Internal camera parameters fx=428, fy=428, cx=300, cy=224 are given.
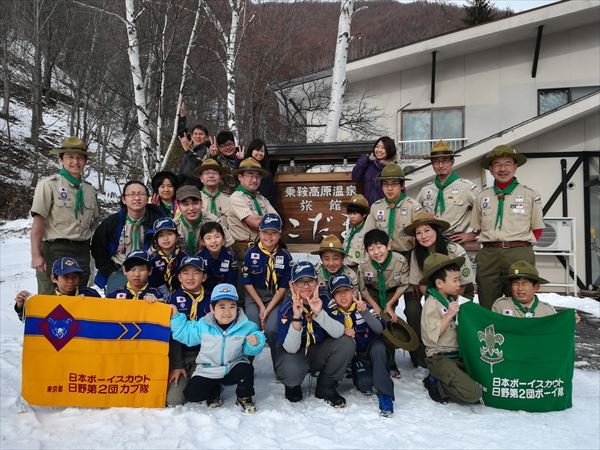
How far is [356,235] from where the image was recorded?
5168 millimetres

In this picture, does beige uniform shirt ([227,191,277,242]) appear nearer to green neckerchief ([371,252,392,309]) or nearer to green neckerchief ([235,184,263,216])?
green neckerchief ([235,184,263,216])

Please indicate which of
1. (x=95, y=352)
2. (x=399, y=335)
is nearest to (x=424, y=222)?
(x=399, y=335)

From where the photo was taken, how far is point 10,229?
1659cm

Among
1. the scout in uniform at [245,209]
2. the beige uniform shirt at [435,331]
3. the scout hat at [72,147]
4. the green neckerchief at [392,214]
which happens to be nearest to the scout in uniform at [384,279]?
the green neckerchief at [392,214]

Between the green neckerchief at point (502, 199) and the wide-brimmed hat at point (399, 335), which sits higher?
the green neckerchief at point (502, 199)

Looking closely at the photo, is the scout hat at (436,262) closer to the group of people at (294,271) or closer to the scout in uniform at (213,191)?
the group of people at (294,271)

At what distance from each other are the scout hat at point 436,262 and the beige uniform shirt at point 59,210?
3.58 metres

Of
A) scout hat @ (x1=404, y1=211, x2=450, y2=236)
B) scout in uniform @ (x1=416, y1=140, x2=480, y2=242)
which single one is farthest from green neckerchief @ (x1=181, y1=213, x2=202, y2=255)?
scout in uniform @ (x1=416, y1=140, x2=480, y2=242)

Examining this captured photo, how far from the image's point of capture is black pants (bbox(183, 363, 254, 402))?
3746mm

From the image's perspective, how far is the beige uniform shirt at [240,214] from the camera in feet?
16.8

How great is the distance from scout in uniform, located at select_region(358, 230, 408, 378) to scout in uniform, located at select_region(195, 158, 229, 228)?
1860mm

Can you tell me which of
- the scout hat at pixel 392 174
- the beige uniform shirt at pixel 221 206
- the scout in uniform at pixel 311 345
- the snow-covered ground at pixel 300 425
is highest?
the scout hat at pixel 392 174

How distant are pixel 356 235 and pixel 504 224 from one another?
166 centimetres

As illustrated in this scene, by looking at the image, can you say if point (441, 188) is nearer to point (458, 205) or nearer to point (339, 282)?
point (458, 205)
